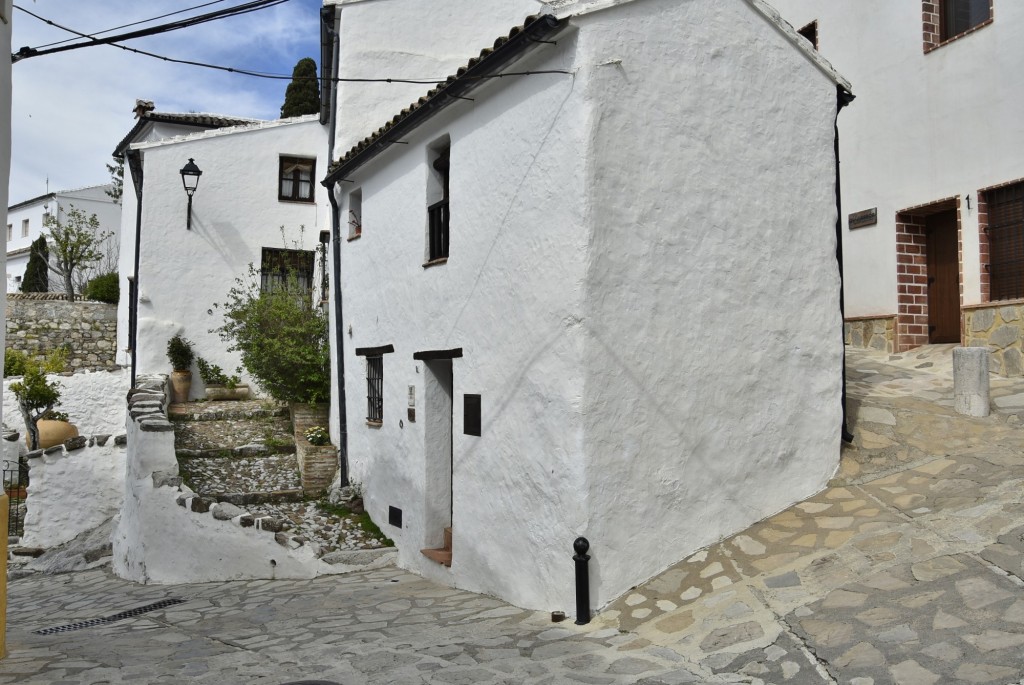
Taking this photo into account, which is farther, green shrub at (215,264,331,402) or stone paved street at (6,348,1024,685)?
green shrub at (215,264,331,402)

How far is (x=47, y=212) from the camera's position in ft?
119

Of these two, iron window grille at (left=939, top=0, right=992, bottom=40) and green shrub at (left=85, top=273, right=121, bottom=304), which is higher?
iron window grille at (left=939, top=0, right=992, bottom=40)

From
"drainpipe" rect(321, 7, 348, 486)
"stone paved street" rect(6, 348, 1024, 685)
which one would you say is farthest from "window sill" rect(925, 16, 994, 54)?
"drainpipe" rect(321, 7, 348, 486)

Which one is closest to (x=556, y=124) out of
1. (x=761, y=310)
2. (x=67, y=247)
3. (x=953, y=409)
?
(x=761, y=310)

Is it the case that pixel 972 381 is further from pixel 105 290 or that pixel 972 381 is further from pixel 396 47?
pixel 105 290

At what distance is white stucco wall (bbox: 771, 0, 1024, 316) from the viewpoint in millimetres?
10336

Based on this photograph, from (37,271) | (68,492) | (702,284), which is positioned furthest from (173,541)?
(37,271)

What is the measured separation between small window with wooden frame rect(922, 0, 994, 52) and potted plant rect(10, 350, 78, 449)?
16.8 meters

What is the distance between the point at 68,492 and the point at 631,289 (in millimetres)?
10736

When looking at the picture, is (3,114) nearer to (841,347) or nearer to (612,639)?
(612,639)

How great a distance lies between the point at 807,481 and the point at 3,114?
7.23 metres

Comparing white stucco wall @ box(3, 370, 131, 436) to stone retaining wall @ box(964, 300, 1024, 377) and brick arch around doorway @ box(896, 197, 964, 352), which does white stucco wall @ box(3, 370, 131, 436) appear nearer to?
brick arch around doorway @ box(896, 197, 964, 352)

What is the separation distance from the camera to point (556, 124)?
21.9 feet

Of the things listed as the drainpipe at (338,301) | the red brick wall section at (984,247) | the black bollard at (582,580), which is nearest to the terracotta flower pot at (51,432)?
the drainpipe at (338,301)
